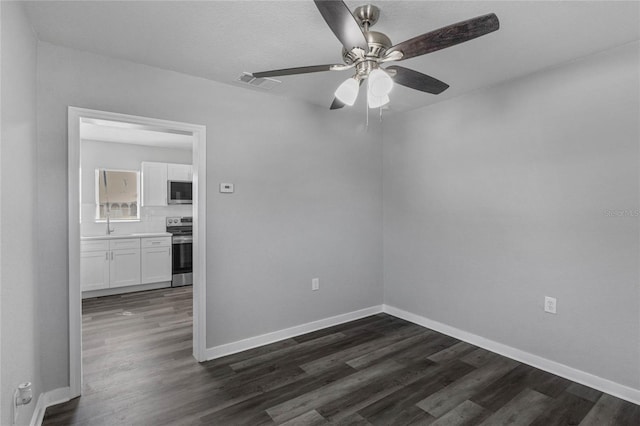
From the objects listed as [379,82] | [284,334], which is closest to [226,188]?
[284,334]

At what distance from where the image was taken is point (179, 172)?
241 inches

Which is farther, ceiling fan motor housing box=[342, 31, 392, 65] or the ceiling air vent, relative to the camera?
the ceiling air vent

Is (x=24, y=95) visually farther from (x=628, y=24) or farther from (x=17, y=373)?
(x=628, y=24)

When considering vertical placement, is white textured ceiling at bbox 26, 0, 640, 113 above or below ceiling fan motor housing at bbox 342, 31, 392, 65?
above

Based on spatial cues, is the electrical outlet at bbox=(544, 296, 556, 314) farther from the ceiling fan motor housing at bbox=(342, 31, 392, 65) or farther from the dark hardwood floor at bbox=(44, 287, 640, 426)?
the ceiling fan motor housing at bbox=(342, 31, 392, 65)

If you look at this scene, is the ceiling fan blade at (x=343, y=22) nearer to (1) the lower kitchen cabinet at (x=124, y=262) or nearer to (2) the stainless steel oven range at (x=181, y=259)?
(1) the lower kitchen cabinet at (x=124, y=262)

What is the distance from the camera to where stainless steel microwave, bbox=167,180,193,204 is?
5996 mm

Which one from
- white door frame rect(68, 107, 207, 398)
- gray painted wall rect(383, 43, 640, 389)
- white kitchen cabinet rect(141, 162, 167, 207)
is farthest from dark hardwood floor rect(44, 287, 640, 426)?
white kitchen cabinet rect(141, 162, 167, 207)

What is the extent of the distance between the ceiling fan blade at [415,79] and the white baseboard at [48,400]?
294 centimetres

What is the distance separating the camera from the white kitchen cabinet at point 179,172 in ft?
19.8

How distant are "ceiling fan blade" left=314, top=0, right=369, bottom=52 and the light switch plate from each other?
172cm

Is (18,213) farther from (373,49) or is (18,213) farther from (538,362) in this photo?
(538,362)

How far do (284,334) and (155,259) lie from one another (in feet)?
9.80

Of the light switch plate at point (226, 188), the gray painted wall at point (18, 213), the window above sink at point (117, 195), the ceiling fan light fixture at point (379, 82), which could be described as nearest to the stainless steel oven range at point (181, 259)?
the window above sink at point (117, 195)
